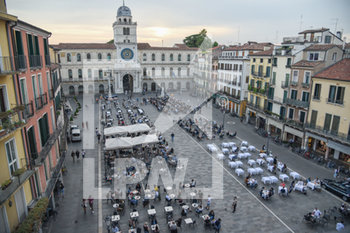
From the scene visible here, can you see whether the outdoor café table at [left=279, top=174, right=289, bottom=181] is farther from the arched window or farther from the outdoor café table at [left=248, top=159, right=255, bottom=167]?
the arched window

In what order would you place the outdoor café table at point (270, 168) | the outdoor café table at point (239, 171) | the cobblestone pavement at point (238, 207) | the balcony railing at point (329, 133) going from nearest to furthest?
the cobblestone pavement at point (238, 207) → the outdoor café table at point (239, 171) → the balcony railing at point (329, 133) → the outdoor café table at point (270, 168)

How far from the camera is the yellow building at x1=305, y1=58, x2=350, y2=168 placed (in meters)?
25.0

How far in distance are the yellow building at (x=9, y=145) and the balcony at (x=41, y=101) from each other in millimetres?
3305

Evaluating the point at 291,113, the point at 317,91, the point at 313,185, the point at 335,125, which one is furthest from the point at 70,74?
the point at 313,185

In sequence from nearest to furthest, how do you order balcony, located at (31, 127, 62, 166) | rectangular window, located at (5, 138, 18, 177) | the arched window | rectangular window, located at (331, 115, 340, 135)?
rectangular window, located at (5, 138, 18, 177)
balcony, located at (31, 127, 62, 166)
rectangular window, located at (331, 115, 340, 135)
the arched window

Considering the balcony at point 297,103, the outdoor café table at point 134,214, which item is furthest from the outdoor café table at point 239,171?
the balcony at point 297,103

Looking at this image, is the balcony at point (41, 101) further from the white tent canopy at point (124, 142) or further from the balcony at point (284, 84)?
the balcony at point (284, 84)

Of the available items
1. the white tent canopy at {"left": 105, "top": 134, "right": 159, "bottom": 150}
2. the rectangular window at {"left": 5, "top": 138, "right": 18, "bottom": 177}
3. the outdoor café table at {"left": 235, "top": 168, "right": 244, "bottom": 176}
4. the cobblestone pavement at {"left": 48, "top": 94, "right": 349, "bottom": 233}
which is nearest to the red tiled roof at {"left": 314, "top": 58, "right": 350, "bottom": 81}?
A: the cobblestone pavement at {"left": 48, "top": 94, "right": 349, "bottom": 233}

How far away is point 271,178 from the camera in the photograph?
22.9m

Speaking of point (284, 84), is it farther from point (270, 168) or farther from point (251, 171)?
point (251, 171)

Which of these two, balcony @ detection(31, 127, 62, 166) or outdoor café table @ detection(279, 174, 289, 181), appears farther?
outdoor café table @ detection(279, 174, 289, 181)

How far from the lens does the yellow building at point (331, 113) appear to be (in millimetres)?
25031

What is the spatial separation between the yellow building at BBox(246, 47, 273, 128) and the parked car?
17.0 meters

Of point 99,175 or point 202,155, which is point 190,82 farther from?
point 99,175
